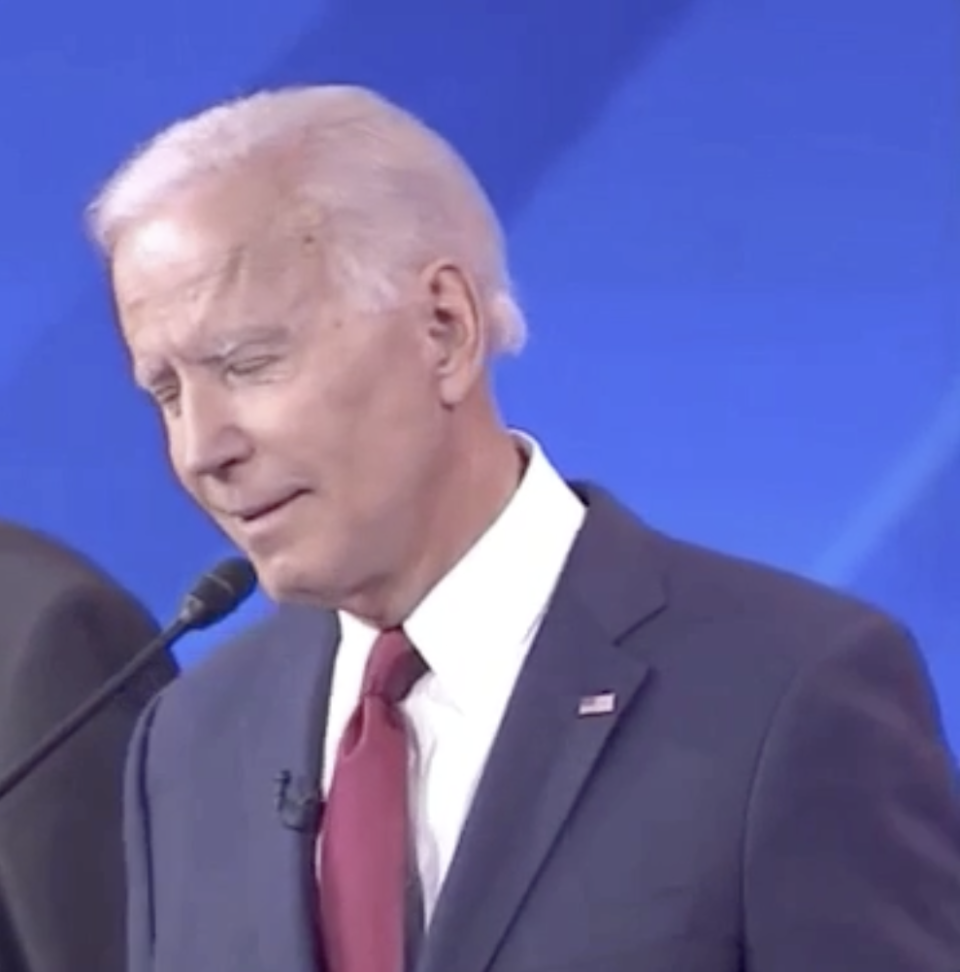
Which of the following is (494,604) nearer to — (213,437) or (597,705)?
(597,705)

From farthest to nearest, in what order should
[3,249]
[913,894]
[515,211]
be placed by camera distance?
[3,249], [515,211], [913,894]

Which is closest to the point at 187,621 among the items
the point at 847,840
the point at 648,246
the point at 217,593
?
the point at 217,593

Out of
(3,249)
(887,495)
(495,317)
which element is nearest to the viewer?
(495,317)

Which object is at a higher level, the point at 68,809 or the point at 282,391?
the point at 282,391

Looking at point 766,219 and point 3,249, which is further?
point 3,249

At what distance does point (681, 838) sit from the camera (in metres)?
1.29

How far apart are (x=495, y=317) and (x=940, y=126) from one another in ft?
2.58

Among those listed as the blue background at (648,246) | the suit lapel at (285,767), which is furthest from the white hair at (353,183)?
the blue background at (648,246)

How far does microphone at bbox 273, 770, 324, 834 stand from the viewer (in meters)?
1.42

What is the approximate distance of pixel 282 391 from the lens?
1311 mm

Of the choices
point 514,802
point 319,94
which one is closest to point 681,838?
point 514,802

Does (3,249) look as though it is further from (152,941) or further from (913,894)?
(913,894)

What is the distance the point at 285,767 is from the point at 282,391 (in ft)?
0.83

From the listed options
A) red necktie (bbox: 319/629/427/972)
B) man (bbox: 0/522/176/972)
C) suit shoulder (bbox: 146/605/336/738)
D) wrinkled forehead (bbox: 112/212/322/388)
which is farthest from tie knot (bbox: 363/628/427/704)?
man (bbox: 0/522/176/972)
